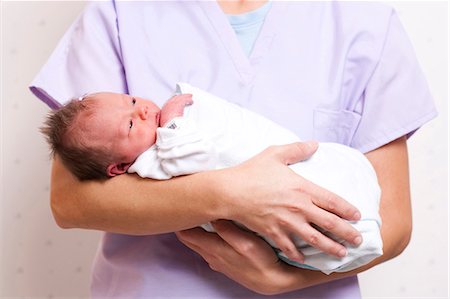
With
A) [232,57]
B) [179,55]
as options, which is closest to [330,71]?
[232,57]

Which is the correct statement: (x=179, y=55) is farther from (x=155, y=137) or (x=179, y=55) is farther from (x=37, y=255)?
(x=37, y=255)

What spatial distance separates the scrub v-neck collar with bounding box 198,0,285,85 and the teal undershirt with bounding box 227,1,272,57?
1 cm

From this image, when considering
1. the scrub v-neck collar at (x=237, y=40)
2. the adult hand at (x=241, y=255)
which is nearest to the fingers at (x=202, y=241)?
the adult hand at (x=241, y=255)

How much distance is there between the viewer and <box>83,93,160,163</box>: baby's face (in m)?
1.28

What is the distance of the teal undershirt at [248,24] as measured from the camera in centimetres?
150

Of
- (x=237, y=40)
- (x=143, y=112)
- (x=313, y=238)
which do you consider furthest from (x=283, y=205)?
(x=237, y=40)

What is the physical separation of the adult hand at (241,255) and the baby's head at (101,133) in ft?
0.57

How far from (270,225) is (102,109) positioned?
346 millimetres

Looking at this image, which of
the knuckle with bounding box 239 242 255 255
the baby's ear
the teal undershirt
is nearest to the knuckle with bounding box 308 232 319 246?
the knuckle with bounding box 239 242 255 255

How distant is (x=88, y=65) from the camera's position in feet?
4.77

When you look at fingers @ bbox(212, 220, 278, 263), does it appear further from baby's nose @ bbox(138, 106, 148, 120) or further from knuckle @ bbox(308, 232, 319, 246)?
baby's nose @ bbox(138, 106, 148, 120)

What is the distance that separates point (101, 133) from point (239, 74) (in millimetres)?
314

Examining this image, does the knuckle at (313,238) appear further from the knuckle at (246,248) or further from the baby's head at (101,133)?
the baby's head at (101,133)

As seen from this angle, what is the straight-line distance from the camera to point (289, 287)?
1.32m
